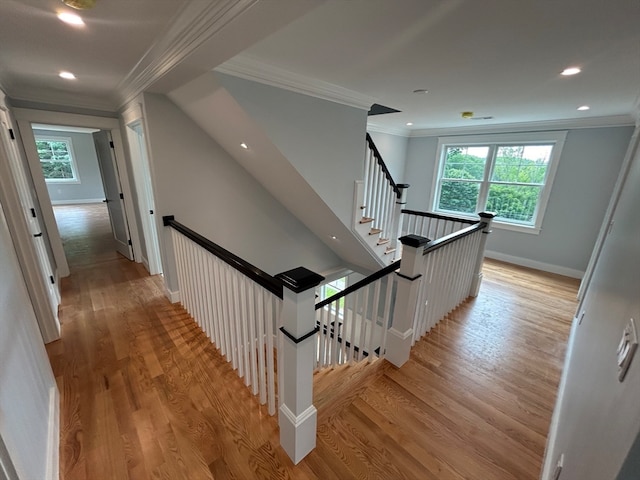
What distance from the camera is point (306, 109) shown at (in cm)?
239

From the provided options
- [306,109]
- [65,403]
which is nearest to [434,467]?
[65,403]

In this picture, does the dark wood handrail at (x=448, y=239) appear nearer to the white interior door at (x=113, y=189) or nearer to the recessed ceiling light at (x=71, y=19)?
the recessed ceiling light at (x=71, y=19)

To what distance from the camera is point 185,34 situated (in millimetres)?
1378

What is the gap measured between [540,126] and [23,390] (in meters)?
→ 6.18

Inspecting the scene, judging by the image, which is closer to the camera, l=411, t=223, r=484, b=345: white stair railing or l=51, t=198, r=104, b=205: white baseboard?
l=411, t=223, r=484, b=345: white stair railing

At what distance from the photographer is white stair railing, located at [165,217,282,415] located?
1.51m

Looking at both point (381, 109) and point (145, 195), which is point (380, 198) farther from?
point (145, 195)

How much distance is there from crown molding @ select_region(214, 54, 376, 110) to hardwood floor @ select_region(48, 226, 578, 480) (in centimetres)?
222

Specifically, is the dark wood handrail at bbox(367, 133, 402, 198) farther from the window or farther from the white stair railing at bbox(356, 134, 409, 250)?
the window

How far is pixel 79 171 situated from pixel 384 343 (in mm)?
10582

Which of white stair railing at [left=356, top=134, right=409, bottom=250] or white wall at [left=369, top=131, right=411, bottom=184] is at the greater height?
white wall at [left=369, top=131, right=411, bottom=184]

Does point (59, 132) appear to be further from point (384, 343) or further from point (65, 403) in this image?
point (384, 343)

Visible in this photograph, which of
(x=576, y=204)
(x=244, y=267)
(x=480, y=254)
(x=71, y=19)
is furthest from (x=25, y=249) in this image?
(x=576, y=204)

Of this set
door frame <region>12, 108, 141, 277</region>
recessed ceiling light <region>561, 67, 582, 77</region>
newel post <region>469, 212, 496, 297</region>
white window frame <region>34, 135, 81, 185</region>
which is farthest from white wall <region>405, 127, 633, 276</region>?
white window frame <region>34, 135, 81, 185</region>
